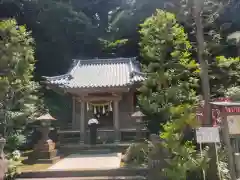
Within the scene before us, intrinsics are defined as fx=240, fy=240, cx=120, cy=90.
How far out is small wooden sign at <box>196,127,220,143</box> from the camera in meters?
5.82

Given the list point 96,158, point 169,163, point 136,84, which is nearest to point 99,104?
point 136,84

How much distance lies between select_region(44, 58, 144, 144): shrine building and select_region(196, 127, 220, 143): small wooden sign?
754 cm

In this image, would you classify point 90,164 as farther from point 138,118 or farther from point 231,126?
point 231,126

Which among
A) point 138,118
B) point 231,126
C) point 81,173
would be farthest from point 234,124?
point 138,118

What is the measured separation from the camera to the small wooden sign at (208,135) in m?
5.82

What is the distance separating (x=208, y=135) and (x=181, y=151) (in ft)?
2.73

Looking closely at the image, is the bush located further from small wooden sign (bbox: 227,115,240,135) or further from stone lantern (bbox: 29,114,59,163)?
small wooden sign (bbox: 227,115,240,135)

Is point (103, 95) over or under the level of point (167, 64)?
under

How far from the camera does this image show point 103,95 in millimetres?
14312

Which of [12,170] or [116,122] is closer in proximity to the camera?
[12,170]

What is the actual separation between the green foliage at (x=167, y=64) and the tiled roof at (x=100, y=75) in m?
5.33

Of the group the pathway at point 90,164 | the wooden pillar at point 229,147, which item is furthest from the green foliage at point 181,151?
the pathway at point 90,164

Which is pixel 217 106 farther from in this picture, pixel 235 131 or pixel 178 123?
pixel 178 123

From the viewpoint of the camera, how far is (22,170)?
28.1 feet
